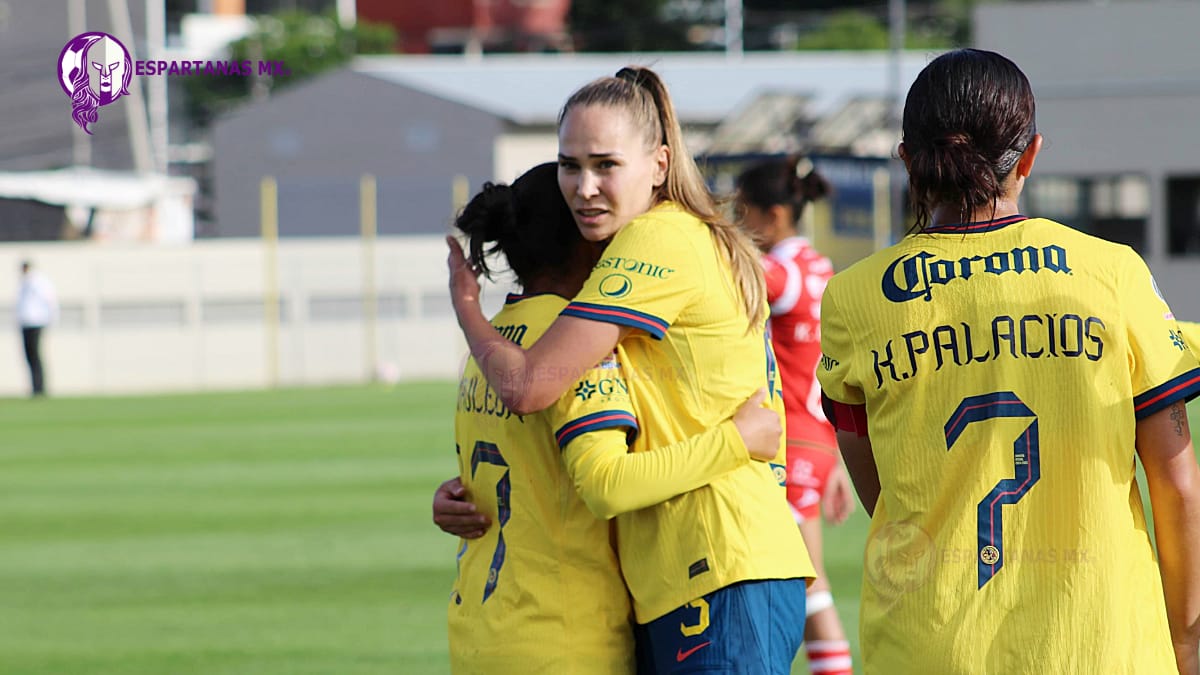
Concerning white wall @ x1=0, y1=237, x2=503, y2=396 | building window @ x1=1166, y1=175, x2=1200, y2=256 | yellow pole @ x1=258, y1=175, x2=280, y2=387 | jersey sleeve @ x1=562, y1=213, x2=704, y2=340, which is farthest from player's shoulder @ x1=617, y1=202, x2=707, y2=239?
building window @ x1=1166, y1=175, x2=1200, y2=256

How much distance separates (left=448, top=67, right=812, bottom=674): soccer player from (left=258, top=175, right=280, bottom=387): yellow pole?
79.3 feet

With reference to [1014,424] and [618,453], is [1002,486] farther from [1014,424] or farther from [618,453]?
[618,453]

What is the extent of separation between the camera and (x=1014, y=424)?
2504 millimetres

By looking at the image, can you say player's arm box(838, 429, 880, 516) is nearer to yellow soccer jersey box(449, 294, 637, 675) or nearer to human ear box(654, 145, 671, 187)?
yellow soccer jersey box(449, 294, 637, 675)

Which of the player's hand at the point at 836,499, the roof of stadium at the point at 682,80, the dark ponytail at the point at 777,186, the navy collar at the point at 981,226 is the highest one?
the roof of stadium at the point at 682,80

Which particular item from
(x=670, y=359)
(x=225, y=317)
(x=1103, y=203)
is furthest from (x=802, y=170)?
(x=1103, y=203)

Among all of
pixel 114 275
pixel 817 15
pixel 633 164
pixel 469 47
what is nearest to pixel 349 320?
pixel 114 275

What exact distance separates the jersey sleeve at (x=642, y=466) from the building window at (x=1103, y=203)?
26494 mm

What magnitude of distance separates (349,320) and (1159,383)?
25.5m

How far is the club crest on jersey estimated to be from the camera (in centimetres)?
252

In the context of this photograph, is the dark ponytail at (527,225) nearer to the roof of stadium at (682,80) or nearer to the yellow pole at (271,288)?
the yellow pole at (271,288)

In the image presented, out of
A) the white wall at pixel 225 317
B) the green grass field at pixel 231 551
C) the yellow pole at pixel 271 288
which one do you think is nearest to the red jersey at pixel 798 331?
the green grass field at pixel 231 551

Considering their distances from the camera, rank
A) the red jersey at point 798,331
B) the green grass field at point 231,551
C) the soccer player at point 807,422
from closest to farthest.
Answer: the soccer player at point 807,422
the red jersey at point 798,331
the green grass field at point 231,551

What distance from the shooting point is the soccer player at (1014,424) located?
247cm
